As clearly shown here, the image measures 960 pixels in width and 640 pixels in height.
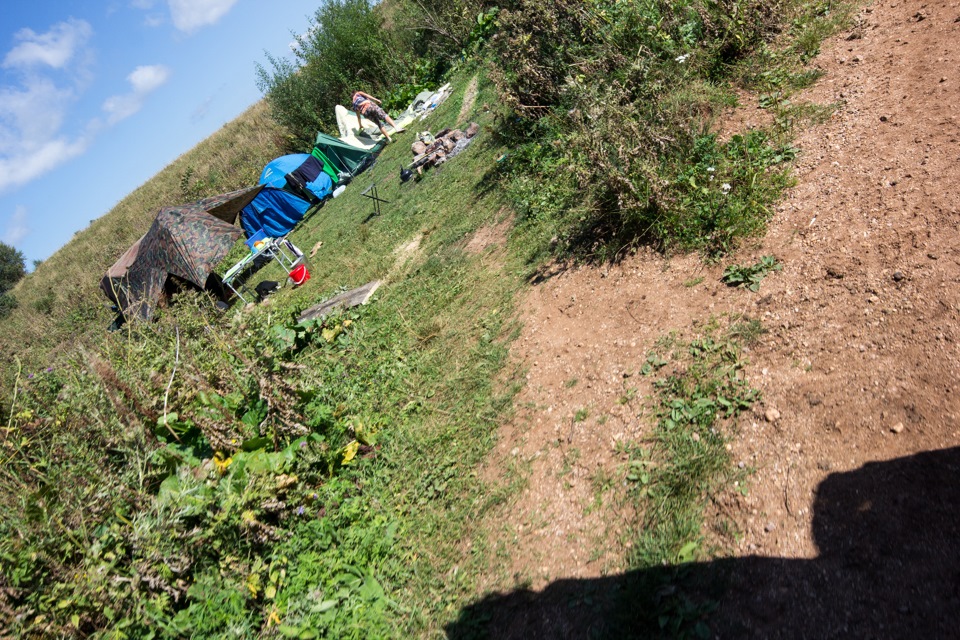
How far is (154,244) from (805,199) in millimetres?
12498

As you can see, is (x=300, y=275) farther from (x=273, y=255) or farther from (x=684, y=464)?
(x=684, y=464)

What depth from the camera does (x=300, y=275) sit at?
1175 centimetres

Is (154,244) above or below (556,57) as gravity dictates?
above

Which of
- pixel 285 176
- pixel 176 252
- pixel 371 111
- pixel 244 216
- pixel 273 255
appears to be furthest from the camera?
pixel 371 111

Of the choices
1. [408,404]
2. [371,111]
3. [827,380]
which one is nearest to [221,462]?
[408,404]

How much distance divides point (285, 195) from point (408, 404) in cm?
1383

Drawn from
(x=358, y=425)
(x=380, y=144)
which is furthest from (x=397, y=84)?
(x=358, y=425)

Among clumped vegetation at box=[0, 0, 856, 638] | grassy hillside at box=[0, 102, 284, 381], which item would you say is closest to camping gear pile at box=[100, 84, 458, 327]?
clumped vegetation at box=[0, 0, 856, 638]

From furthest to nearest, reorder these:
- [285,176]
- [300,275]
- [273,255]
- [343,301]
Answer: [285,176], [273,255], [300,275], [343,301]

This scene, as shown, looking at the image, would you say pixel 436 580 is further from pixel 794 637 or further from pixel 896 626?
pixel 896 626

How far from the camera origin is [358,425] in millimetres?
4980

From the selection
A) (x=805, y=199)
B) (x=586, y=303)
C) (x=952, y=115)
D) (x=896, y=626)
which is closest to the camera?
(x=896, y=626)

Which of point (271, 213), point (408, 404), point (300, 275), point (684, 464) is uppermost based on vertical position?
point (271, 213)

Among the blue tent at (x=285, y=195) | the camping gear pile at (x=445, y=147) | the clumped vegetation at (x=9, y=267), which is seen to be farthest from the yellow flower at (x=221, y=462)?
the clumped vegetation at (x=9, y=267)
